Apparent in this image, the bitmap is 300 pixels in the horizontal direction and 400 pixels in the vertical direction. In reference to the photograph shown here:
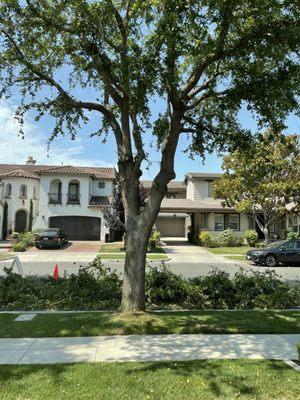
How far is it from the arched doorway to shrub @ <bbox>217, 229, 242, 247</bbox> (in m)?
19.4

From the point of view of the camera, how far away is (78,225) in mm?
41094

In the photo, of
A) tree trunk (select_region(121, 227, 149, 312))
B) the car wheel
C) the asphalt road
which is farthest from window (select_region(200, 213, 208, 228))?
tree trunk (select_region(121, 227, 149, 312))

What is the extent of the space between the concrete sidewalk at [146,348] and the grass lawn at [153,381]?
0.34 meters

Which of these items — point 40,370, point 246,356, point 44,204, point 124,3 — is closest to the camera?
point 40,370

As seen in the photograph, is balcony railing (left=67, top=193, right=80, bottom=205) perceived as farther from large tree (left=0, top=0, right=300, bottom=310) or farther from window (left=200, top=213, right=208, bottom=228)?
large tree (left=0, top=0, right=300, bottom=310)

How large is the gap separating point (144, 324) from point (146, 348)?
1.27m

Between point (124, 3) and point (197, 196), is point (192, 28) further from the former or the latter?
point (197, 196)

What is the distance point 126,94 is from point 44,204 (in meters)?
32.9

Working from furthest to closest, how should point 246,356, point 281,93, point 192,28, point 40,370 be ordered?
point 281,93, point 192,28, point 246,356, point 40,370

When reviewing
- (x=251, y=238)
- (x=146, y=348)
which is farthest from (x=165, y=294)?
(x=251, y=238)

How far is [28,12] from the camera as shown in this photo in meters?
8.92

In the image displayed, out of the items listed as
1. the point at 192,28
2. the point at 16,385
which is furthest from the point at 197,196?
the point at 16,385

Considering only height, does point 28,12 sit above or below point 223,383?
above

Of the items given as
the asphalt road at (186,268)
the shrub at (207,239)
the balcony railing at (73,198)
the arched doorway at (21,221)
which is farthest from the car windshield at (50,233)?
the shrub at (207,239)
